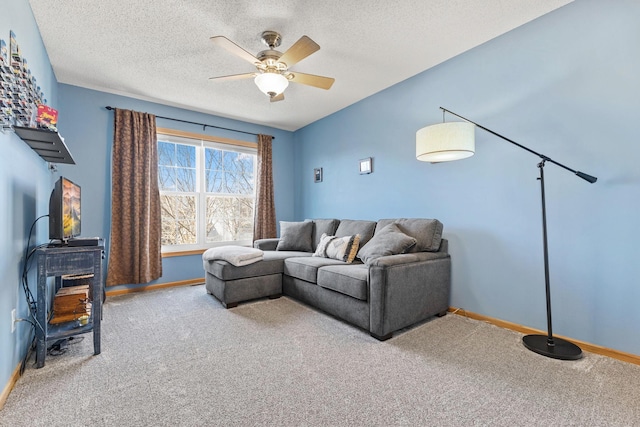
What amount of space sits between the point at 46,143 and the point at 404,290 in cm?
295

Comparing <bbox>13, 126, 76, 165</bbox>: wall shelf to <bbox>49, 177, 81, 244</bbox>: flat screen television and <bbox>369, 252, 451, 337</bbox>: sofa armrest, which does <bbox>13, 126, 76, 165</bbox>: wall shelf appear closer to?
<bbox>49, 177, 81, 244</bbox>: flat screen television

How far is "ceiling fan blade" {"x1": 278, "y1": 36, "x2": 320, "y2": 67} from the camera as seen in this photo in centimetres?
198

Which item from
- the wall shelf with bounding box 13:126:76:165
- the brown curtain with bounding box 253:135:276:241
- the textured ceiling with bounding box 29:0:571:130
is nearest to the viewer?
the wall shelf with bounding box 13:126:76:165

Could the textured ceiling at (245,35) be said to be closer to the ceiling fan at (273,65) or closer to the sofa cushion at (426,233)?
the ceiling fan at (273,65)

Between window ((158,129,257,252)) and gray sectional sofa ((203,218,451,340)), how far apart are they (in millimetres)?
1104

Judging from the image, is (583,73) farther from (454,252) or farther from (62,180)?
(62,180)

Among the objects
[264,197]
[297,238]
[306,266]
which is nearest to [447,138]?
[306,266]

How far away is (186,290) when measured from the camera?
3.75 m

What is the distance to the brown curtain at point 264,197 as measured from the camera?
4.72 metres

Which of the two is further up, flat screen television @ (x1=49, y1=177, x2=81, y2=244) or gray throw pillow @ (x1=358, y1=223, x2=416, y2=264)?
flat screen television @ (x1=49, y1=177, x2=81, y2=244)

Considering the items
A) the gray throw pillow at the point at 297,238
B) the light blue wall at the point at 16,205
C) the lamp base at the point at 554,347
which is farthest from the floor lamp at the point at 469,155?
the light blue wall at the point at 16,205

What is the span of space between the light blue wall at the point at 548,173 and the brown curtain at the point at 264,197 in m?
2.35

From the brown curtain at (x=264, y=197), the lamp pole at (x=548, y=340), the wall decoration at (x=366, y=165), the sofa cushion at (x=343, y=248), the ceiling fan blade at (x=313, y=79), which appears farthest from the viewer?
the brown curtain at (x=264, y=197)

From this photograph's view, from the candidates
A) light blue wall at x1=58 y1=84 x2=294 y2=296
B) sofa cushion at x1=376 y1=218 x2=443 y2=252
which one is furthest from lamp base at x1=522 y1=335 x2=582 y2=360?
light blue wall at x1=58 y1=84 x2=294 y2=296
